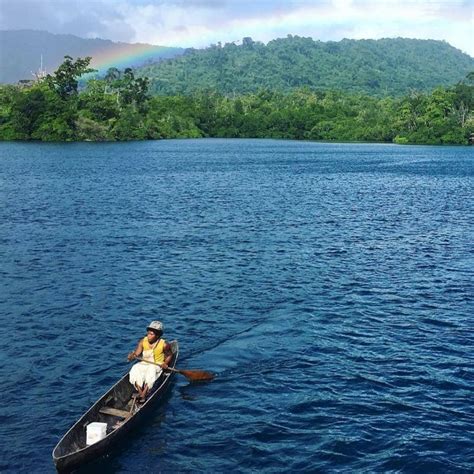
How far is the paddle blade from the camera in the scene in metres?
23.7

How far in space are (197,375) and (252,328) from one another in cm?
681

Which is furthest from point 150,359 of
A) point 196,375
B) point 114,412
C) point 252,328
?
point 252,328

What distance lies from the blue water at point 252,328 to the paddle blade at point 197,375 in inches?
16.2

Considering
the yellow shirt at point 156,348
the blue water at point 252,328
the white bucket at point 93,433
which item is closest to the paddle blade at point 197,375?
the blue water at point 252,328

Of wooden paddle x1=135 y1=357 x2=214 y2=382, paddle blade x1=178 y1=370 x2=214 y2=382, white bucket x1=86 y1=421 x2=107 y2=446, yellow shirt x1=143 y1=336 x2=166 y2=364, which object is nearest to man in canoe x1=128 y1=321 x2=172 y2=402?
yellow shirt x1=143 y1=336 x2=166 y2=364

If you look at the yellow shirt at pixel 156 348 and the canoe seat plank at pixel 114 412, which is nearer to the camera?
the canoe seat plank at pixel 114 412

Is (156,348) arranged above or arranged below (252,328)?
above

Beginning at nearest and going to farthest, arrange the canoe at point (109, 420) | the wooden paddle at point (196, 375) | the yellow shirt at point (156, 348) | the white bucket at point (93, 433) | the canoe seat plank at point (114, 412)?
1. the canoe at point (109, 420)
2. the white bucket at point (93, 433)
3. the canoe seat plank at point (114, 412)
4. the yellow shirt at point (156, 348)
5. the wooden paddle at point (196, 375)

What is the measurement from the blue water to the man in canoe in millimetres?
1137

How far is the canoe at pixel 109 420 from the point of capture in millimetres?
17484

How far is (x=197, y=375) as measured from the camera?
78.7ft

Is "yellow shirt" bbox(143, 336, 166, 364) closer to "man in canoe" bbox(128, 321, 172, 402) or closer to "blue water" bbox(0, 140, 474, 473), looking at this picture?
"man in canoe" bbox(128, 321, 172, 402)

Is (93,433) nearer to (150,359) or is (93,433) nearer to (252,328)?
(150,359)

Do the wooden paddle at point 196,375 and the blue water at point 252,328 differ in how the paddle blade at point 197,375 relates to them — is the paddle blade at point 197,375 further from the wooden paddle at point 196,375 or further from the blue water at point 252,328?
the blue water at point 252,328
